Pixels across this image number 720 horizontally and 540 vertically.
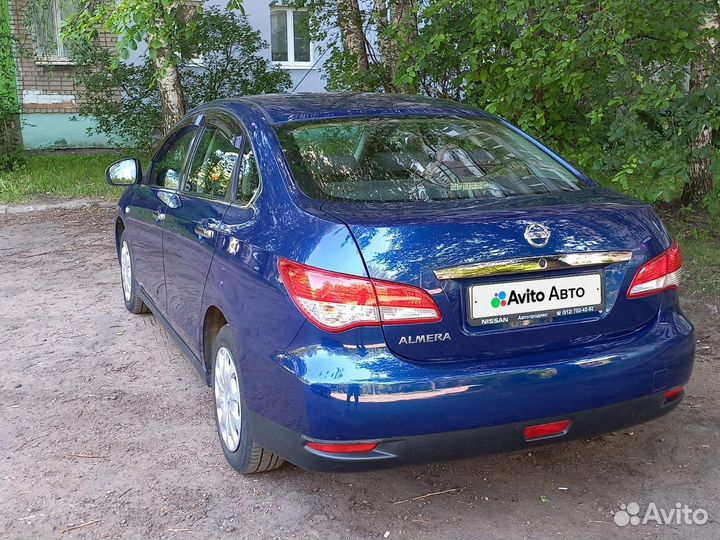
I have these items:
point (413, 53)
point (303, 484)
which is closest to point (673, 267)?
point (303, 484)

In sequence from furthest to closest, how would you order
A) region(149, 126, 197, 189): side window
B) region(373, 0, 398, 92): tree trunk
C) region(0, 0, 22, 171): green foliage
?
region(0, 0, 22, 171): green foliage, region(373, 0, 398, 92): tree trunk, region(149, 126, 197, 189): side window

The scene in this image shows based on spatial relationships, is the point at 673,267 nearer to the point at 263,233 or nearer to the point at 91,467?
the point at 263,233

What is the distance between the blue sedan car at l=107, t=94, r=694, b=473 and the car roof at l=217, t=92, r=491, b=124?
111mm

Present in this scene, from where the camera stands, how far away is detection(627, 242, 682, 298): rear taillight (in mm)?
3037

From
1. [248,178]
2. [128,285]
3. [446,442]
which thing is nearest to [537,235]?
[446,442]

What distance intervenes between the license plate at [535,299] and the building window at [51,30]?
14231mm

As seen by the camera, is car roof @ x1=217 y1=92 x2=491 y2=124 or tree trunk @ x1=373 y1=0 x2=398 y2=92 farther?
tree trunk @ x1=373 y1=0 x2=398 y2=92

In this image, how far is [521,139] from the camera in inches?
156

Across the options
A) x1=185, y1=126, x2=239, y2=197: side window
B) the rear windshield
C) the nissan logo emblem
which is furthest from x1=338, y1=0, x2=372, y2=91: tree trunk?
the nissan logo emblem

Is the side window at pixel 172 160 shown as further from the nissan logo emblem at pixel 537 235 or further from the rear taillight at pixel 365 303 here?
the nissan logo emblem at pixel 537 235

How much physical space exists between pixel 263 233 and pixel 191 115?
1825 millimetres

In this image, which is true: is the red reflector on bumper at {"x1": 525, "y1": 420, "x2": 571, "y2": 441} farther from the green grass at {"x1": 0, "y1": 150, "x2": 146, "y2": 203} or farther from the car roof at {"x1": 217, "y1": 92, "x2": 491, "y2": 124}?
the green grass at {"x1": 0, "y1": 150, "x2": 146, "y2": 203}

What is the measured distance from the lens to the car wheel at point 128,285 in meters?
5.89

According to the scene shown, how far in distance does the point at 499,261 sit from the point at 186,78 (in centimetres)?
1318
